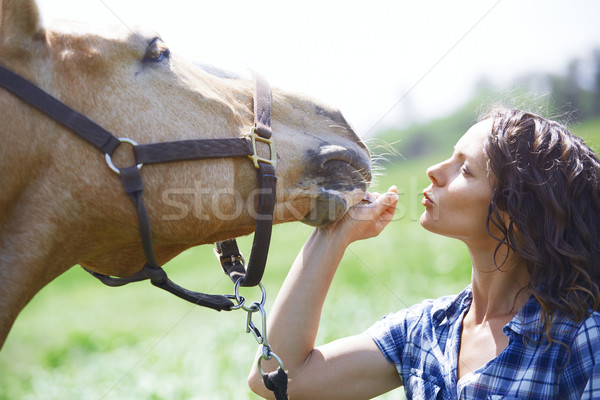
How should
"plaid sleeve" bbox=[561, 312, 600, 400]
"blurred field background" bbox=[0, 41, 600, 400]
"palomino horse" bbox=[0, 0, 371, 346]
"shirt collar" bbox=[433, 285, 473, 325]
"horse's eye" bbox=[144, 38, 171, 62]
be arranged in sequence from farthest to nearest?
"blurred field background" bbox=[0, 41, 600, 400], "shirt collar" bbox=[433, 285, 473, 325], "horse's eye" bbox=[144, 38, 171, 62], "palomino horse" bbox=[0, 0, 371, 346], "plaid sleeve" bbox=[561, 312, 600, 400]

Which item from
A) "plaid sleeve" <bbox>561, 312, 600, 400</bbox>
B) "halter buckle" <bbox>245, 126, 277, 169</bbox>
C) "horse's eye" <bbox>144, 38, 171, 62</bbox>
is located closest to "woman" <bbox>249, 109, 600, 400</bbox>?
"plaid sleeve" <bbox>561, 312, 600, 400</bbox>

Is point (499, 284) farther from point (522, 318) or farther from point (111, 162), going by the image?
point (111, 162)

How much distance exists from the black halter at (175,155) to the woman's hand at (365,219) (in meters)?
0.37

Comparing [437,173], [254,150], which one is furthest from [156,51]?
[437,173]

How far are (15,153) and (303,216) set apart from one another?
43.7 inches

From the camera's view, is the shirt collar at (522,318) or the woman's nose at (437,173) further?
the woman's nose at (437,173)

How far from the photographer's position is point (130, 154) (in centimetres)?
196

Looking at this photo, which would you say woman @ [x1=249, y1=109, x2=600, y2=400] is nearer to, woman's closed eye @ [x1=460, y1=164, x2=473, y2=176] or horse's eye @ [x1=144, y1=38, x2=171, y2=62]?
woman's closed eye @ [x1=460, y1=164, x2=473, y2=176]

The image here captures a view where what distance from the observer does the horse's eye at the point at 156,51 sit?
2.08m

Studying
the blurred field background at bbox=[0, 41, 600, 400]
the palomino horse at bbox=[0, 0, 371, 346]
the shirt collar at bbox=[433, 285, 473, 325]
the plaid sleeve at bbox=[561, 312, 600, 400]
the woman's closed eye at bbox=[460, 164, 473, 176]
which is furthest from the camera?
the blurred field background at bbox=[0, 41, 600, 400]

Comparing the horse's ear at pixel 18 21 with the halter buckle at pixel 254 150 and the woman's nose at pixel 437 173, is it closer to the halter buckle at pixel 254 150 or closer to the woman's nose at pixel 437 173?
the halter buckle at pixel 254 150

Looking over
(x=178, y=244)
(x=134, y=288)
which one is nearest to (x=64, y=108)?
(x=178, y=244)

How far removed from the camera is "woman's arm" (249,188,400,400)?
233 centimetres

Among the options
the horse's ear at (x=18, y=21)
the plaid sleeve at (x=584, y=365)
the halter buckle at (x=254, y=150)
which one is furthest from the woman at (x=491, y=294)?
the horse's ear at (x=18, y=21)
